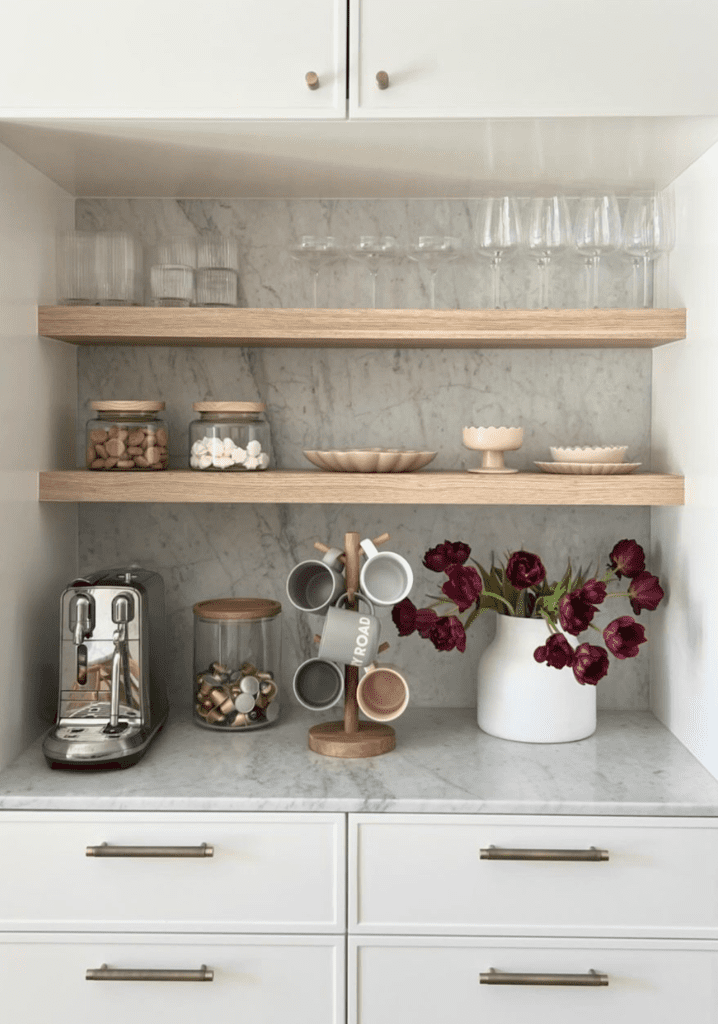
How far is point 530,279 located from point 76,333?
3.28 ft

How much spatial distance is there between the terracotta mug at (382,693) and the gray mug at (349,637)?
0.15ft


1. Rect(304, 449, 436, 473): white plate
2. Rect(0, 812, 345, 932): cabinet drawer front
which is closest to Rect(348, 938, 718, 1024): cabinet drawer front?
Rect(0, 812, 345, 932): cabinet drawer front

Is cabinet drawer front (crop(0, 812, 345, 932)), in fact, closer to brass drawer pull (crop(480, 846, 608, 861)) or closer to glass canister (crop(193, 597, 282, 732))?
brass drawer pull (crop(480, 846, 608, 861))

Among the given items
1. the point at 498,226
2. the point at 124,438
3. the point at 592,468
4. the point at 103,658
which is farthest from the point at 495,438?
the point at 103,658

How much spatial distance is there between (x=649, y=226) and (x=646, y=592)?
0.72 m

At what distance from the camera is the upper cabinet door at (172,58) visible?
1640mm

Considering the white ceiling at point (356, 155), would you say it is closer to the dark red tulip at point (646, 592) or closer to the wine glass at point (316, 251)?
the wine glass at point (316, 251)

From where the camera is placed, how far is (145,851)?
1584 millimetres

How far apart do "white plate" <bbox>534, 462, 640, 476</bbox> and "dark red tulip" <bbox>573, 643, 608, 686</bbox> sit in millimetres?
355

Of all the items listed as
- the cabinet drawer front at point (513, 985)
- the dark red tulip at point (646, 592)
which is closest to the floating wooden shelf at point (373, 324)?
the dark red tulip at point (646, 592)

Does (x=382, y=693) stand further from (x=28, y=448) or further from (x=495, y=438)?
(x=28, y=448)

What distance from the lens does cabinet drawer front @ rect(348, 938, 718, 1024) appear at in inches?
62.5

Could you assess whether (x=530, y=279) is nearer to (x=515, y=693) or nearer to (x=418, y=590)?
(x=418, y=590)

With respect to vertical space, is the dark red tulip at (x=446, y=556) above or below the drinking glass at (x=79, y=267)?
below
